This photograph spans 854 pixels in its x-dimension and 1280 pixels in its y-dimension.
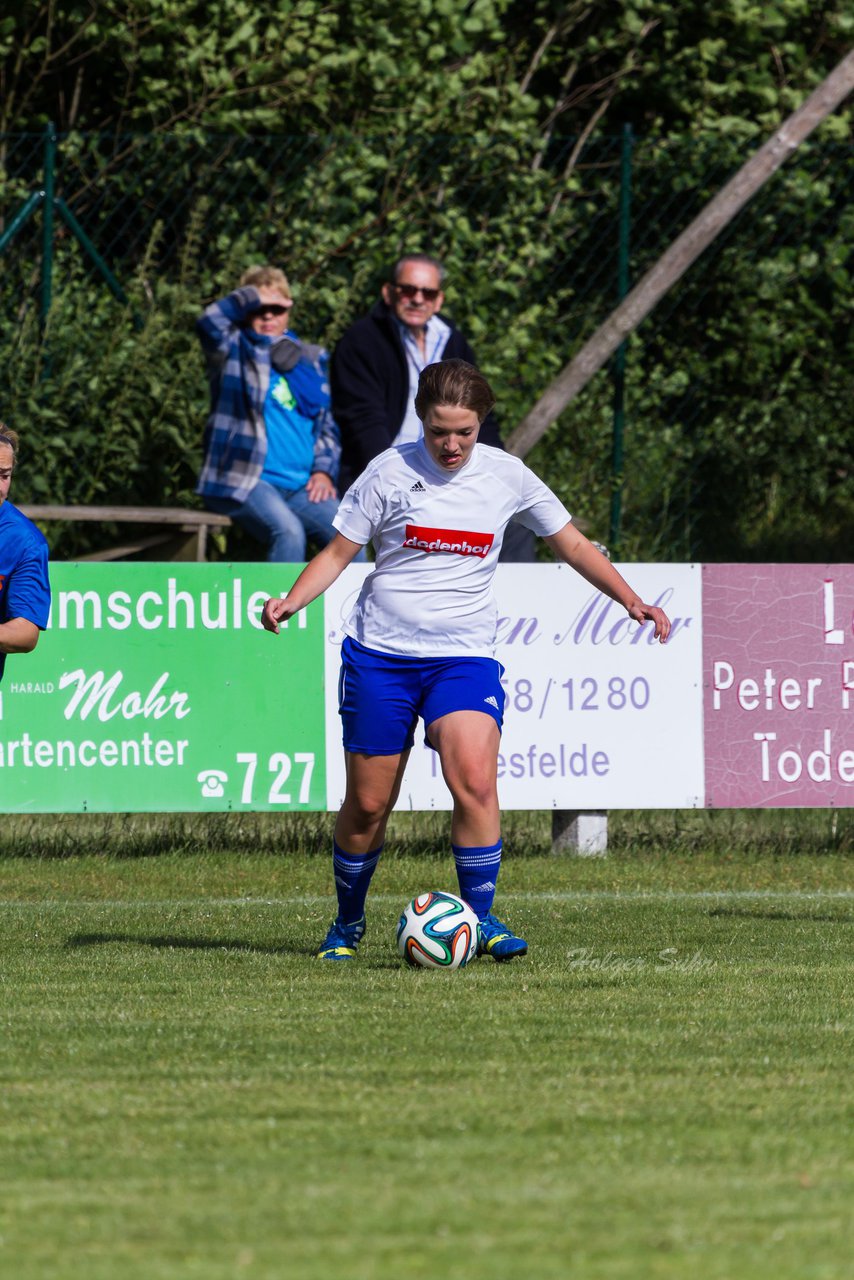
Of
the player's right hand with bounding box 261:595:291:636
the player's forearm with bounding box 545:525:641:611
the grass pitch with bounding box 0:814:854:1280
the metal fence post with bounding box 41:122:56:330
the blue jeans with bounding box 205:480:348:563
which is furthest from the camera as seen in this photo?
the metal fence post with bounding box 41:122:56:330

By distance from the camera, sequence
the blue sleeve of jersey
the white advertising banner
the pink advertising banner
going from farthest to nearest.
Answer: the pink advertising banner, the white advertising banner, the blue sleeve of jersey

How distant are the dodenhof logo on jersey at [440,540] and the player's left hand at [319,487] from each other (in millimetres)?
4148

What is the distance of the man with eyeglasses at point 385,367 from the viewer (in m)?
9.98

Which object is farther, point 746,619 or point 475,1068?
point 746,619

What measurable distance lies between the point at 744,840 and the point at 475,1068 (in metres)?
5.12

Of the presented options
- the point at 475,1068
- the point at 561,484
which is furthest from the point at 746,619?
the point at 475,1068

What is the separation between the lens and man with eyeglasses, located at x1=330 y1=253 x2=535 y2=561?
32.7ft

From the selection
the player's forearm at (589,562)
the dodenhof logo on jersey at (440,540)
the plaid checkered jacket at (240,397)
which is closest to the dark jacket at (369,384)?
the plaid checkered jacket at (240,397)

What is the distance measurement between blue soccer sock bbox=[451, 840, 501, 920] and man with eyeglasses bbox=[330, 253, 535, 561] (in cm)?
382

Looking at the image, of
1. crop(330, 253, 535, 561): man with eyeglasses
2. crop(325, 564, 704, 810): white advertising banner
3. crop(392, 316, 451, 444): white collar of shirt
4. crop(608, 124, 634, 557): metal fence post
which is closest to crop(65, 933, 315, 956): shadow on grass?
crop(325, 564, 704, 810): white advertising banner

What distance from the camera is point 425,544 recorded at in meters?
6.25

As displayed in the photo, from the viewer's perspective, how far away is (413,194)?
12469 millimetres

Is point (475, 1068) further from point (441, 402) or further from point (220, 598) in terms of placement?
point (220, 598)

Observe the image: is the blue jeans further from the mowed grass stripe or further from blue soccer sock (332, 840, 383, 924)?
blue soccer sock (332, 840, 383, 924)
